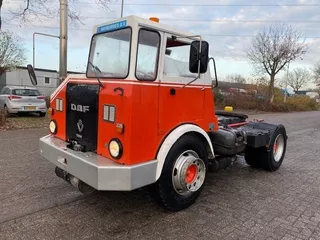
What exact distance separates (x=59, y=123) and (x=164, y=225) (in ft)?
6.95

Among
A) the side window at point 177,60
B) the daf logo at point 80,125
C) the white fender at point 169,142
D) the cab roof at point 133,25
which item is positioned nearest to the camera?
the cab roof at point 133,25

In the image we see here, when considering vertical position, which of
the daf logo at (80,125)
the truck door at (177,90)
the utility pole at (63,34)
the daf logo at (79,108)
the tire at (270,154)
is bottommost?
the tire at (270,154)

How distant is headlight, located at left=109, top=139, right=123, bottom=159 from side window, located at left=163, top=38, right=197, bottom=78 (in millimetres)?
1037

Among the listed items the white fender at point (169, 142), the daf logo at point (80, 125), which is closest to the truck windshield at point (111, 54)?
the daf logo at point (80, 125)

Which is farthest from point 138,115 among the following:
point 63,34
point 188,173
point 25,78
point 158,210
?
point 25,78

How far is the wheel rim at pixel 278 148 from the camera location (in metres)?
6.11

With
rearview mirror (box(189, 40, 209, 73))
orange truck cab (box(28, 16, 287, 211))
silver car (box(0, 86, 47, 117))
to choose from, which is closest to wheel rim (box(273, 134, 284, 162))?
orange truck cab (box(28, 16, 287, 211))

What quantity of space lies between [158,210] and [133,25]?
2.38 metres

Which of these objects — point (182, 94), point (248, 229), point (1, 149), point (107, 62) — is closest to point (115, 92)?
point (107, 62)

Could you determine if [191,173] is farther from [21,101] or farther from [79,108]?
[21,101]

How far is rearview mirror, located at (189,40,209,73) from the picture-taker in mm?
3586

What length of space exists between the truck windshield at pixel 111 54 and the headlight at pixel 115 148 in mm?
746

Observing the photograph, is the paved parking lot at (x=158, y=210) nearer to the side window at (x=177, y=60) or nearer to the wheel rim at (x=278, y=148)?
the wheel rim at (x=278, y=148)

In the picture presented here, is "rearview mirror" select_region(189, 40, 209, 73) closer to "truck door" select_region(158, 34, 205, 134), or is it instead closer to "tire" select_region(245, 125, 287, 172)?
"truck door" select_region(158, 34, 205, 134)
